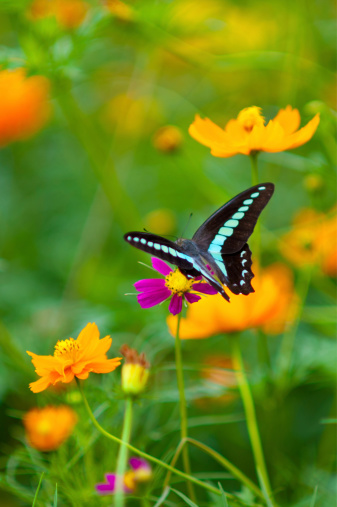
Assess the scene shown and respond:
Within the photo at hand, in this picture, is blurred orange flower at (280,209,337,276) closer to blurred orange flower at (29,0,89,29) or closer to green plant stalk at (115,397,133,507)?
green plant stalk at (115,397,133,507)

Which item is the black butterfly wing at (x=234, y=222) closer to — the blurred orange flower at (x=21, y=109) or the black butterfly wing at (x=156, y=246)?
the black butterfly wing at (x=156, y=246)

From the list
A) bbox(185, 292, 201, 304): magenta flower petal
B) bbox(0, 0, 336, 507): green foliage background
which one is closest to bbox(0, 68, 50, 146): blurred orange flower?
bbox(0, 0, 336, 507): green foliage background

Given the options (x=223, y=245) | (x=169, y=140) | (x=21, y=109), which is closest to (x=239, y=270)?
(x=223, y=245)

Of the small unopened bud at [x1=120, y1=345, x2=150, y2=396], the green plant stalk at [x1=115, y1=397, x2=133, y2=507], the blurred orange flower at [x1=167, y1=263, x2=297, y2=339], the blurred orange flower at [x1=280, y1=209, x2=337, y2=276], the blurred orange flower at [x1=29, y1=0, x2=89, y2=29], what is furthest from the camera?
the blurred orange flower at [x1=29, y1=0, x2=89, y2=29]

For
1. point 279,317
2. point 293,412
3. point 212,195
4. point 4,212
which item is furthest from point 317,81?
point 4,212

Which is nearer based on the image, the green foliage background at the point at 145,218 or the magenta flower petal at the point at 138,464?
the magenta flower petal at the point at 138,464

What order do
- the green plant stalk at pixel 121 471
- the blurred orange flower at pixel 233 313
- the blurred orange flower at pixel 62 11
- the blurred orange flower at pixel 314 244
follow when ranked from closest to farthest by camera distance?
the green plant stalk at pixel 121 471, the blurred orange flower at pixel 233 313, the blurred orange flower at pixel 314 244, the blurred orange flower at pixel 62 11

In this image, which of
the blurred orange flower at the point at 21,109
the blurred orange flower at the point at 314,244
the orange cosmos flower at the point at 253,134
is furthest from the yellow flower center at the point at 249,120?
the blurred orange flower at the point at 21,109
